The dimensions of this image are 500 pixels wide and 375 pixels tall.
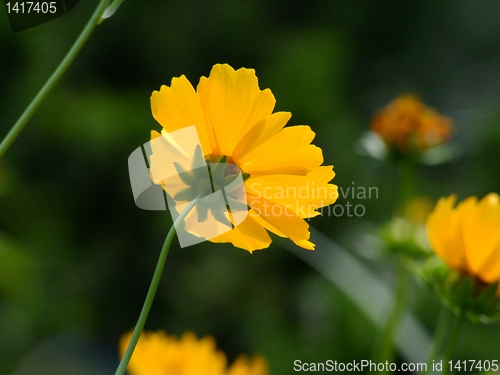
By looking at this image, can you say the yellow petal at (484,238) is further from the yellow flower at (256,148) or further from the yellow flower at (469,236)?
the yellow flower at (256,148)

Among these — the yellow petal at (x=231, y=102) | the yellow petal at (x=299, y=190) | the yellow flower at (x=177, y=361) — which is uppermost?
the yellow petal at (x=231, y=102)

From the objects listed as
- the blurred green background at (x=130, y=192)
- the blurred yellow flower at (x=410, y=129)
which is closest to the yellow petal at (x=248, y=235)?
the blurred yellow flower at (x=410, y=129)

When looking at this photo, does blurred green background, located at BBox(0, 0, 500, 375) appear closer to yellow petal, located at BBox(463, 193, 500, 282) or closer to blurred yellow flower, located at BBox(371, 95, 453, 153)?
blurred yellow flower, located at BBox(371, 95, 453, 153)

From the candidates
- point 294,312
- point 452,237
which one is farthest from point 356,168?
point 452,237

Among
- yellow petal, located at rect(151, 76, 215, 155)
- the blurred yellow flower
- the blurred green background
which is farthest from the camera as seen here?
the blurred green background

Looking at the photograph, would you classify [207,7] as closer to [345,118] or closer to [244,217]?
[345,118]

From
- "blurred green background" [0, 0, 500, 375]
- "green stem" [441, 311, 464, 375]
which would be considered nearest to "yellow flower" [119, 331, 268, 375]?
"green stem" [441, 311, 464, 375]

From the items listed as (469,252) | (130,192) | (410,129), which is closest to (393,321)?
(469,252)
